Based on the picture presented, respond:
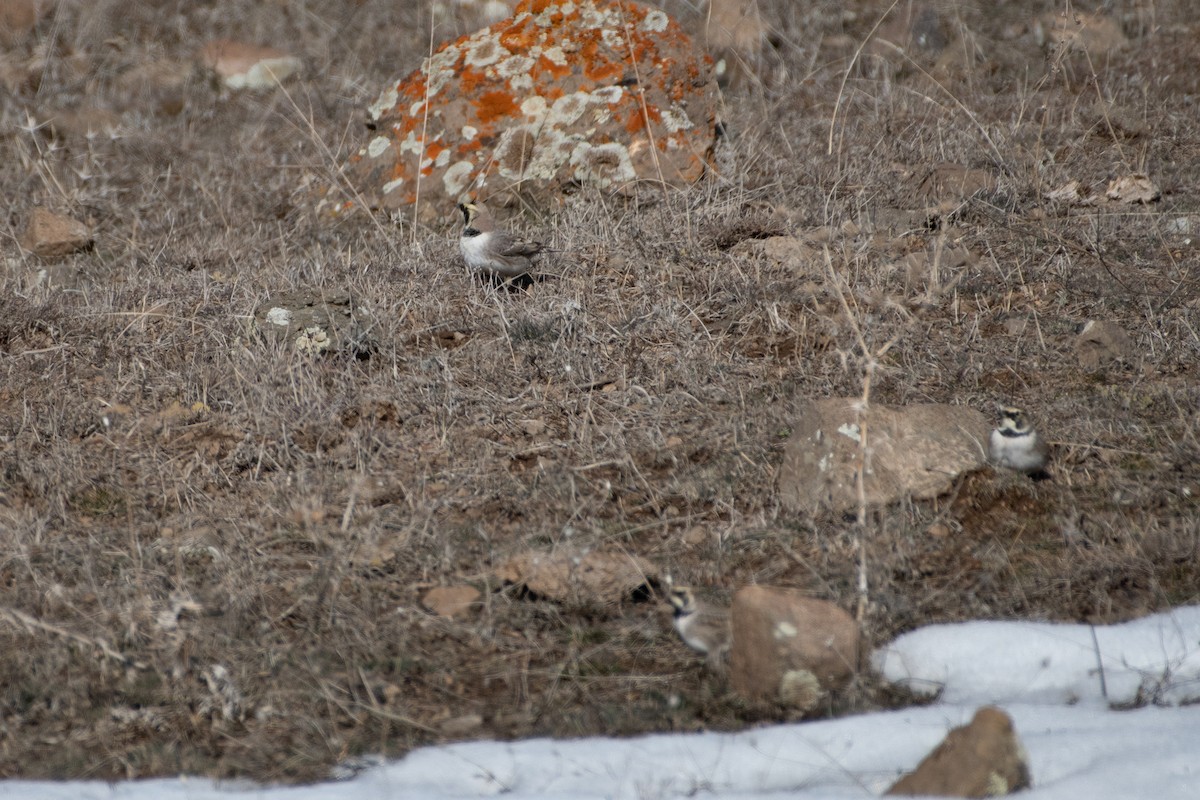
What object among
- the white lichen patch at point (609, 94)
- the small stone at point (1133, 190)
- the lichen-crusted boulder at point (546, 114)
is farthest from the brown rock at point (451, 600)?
the small stone at point (1133, 190)

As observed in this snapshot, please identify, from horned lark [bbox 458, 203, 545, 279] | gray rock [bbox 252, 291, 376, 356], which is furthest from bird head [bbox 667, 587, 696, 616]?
horned lark [bbox 458, 203, 545, 279]

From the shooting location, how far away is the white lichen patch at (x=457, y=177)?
7227 mm

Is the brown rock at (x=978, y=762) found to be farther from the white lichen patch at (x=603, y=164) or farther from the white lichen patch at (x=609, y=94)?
the white lichen patch at (x=609, y=94)

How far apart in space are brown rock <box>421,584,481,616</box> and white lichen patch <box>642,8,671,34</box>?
15.8ft

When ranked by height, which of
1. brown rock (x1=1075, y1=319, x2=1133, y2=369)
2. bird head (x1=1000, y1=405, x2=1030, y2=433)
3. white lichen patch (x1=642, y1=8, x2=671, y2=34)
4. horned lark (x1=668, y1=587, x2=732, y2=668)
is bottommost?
brown rock (x1=1075, y1=319, x2=1133, y2=369)

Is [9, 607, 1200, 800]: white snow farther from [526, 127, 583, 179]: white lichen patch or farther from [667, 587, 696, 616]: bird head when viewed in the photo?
[526, 127, 583, 179]: white lichen patch

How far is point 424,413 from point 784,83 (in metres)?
5.45

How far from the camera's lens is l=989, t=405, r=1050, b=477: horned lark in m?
4.23

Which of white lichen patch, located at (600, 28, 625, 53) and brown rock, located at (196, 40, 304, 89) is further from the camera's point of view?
brown rock, located at (196, 40, 304, 89)

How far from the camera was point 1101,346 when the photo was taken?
5.20 metres

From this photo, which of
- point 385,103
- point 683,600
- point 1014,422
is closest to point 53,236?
point 385,103

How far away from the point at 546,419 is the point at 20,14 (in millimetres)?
8900

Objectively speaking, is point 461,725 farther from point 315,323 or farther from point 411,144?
point 411,144

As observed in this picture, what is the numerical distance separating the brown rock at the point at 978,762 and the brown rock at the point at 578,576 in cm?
116
